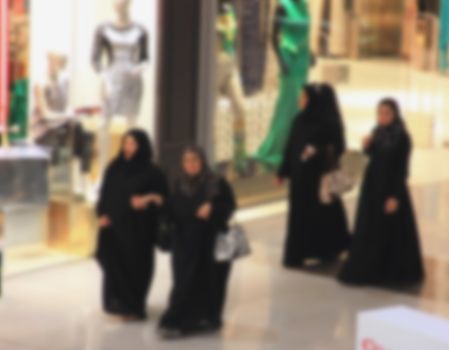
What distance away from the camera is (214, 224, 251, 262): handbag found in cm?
925

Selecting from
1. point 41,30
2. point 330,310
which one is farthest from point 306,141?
point 41,30

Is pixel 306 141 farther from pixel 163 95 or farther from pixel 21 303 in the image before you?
pixel 21 303

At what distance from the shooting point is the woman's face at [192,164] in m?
9.21

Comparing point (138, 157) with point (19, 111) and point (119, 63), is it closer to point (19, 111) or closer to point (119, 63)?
point (19, 111)

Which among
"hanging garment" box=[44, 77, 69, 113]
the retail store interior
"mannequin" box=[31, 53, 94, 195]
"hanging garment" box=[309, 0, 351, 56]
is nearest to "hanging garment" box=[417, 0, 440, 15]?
the retail store interior

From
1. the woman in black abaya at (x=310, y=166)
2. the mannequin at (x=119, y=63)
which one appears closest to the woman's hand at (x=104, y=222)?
the mannequin at (x=119, y=63)

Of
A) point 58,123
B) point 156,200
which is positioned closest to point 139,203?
point 156,200

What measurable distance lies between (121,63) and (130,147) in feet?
7.89

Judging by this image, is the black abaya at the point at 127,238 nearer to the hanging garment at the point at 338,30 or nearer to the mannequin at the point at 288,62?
the mannequin at the point at 288,62

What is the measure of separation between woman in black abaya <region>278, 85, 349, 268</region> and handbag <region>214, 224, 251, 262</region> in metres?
2.34

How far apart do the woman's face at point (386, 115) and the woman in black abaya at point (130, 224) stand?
221 centimetres

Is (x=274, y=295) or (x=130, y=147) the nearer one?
(x=130, y=147)

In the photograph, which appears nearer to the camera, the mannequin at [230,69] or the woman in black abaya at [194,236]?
the woman in black abaya at [194,236]

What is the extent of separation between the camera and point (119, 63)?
11.8 m
